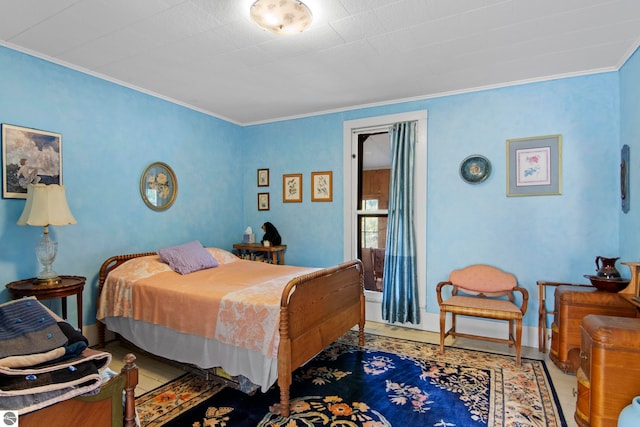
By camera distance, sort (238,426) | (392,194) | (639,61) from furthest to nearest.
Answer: (392,194)
(639,61)
(238,426)

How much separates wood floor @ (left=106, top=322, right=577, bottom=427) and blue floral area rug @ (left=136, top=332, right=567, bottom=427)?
0.07m

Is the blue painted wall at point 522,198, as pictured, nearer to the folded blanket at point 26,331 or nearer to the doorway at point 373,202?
the doorway at point 373,202

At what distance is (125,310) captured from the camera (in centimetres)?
300

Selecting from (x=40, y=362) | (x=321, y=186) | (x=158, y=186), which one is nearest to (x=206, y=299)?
(x=40, y=362)

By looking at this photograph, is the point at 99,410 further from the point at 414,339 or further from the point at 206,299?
the point at 414,339

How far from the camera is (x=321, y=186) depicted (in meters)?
4.46

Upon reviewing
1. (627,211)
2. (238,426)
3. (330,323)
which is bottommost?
(238,426)

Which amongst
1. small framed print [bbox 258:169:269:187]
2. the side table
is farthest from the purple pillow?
the side table

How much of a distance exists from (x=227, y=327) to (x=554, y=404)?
90.3 inches

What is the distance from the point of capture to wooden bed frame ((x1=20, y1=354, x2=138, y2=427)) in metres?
1.15

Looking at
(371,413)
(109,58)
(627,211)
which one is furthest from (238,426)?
(627,211)

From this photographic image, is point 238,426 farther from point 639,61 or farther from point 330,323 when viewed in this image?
point 639,61

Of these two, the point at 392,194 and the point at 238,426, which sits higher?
the point at 392,194

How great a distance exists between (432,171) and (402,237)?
80cm
